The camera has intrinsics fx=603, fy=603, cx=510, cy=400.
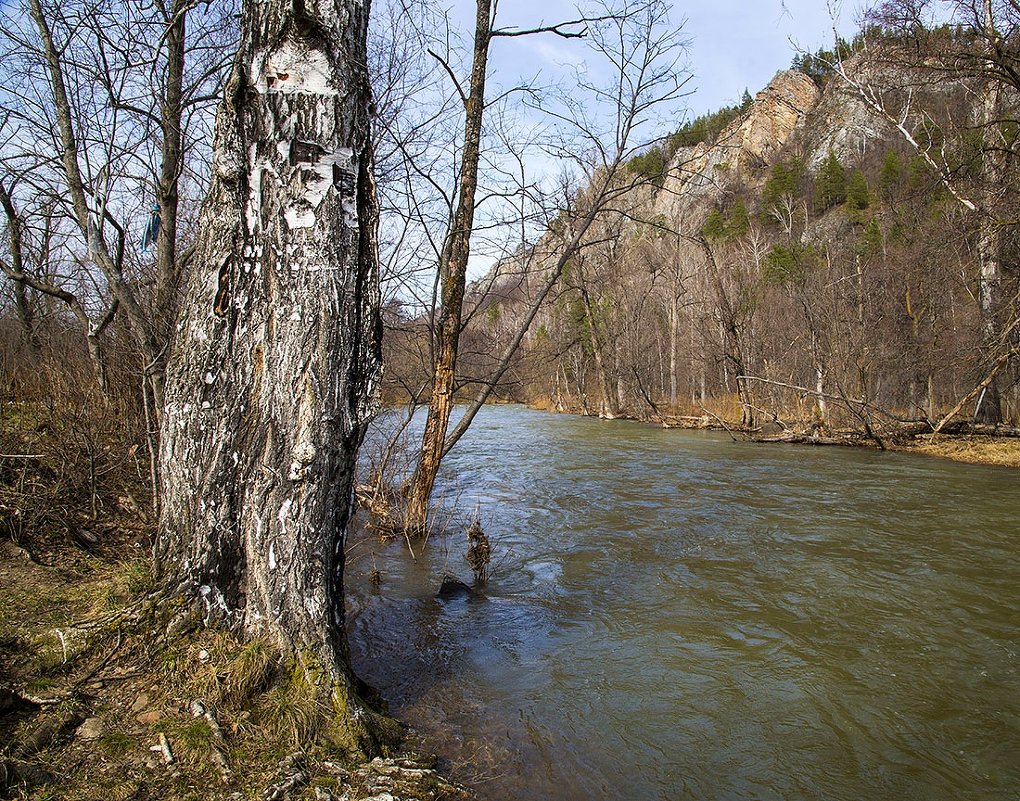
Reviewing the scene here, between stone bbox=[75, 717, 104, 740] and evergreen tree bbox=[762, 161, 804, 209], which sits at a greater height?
evergreen tree bbox=[762, 161, 804, 209]

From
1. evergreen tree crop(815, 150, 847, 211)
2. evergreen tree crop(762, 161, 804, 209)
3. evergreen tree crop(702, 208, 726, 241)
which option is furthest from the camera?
evergreen tree crop(762, 161, 804, 209)

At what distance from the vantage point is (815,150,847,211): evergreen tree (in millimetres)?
56156

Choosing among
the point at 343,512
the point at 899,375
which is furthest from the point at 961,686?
the point at 899,375

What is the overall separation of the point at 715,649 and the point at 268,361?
397 centimetres

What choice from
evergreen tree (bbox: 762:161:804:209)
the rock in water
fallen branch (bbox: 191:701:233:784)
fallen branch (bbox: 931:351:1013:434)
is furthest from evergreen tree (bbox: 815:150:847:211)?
fallen branch (bbox: 191:701:233:784)

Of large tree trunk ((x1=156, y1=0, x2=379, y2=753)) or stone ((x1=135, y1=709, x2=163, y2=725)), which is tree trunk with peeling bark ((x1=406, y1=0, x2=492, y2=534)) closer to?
large tree trunk ((x1=156, y1=0, x2=379, y2=753))

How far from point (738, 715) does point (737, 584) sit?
251 centimetres

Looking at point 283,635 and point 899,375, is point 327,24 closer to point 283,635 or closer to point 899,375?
point 283,635

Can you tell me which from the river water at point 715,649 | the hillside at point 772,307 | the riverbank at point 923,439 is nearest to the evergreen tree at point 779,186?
the hillside at point 772,307

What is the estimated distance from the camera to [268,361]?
104 inches

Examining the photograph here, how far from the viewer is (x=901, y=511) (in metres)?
9.16

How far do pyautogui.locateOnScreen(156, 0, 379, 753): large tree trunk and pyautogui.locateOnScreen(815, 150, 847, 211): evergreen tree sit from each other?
64.1m

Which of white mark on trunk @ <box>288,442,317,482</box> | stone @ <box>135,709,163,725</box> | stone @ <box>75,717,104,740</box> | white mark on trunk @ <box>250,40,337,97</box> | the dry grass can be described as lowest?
the dry grass

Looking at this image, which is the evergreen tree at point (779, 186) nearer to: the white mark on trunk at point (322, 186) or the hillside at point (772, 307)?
the hillside at point (772, 307)
